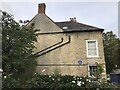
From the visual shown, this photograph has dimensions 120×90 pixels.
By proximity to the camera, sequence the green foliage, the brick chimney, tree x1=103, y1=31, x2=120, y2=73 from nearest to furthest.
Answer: the green foliage, the brick chimney, tree x1=103, y1=31, x2=120, y2=73

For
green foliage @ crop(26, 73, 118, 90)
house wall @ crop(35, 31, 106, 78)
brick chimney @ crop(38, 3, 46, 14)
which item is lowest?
green foliage @ crop(26, 73, 118, 90)

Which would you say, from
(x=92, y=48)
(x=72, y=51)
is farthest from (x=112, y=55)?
(x=72, y=51)

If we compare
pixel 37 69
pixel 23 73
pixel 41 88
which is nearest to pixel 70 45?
pixel 37 69

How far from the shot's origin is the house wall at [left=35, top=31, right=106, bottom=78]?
22281 millimetres

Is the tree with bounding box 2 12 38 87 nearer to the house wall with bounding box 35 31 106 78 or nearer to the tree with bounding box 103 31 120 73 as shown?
the house wall with bounding box 35 31 106 78

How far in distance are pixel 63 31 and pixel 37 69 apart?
15.7 feet

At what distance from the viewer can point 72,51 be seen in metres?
23.1

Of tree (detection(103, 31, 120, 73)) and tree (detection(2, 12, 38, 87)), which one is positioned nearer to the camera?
tree (detection(2, 12, 38, 87))

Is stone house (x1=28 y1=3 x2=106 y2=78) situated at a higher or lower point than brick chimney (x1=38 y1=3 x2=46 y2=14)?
lower

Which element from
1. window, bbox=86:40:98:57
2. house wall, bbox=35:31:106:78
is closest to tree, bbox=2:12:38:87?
house wall, bbox=35:31:106:78

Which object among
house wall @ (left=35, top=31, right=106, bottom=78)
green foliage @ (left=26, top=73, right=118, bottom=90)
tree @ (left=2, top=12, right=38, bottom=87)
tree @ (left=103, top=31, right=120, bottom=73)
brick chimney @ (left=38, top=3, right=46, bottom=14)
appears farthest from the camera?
tree @ (left=103, top=31, right=120, bottom=73)

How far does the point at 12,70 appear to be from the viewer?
15773 mm

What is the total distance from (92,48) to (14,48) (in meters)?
9.46

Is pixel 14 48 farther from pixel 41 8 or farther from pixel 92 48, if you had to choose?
pixel 41 8
